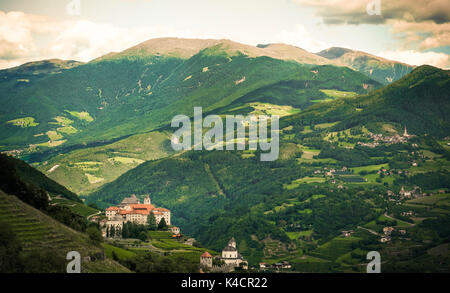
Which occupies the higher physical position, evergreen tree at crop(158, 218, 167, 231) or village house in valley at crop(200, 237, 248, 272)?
evergreen tree at crop(158, 218, 167, 231)

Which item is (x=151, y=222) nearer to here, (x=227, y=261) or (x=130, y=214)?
(x=130, y=214)

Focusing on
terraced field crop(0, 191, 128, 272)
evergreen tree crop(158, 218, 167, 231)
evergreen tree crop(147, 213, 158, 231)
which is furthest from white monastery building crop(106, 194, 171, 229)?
terraced field crop(0, 191, 128, 272)

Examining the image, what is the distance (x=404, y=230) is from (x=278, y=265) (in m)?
38.0

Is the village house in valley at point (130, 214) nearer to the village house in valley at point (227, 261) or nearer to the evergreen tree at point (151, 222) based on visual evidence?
the evergreen tree at point (151, 222)

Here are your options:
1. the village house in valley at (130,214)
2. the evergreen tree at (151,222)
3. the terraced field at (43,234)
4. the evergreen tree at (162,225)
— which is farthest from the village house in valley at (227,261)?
the terraced field at (43,234)

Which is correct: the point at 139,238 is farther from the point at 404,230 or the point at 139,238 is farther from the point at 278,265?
the point at 404,230

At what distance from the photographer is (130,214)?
142625mm

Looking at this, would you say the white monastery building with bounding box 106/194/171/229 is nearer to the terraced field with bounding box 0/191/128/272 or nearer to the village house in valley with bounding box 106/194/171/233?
the village house in valley with bounding box 106/194/171/233

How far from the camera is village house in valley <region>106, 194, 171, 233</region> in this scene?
127 meters

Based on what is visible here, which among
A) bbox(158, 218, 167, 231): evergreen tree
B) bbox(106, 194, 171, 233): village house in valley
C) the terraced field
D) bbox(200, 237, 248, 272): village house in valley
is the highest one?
the terraced field
